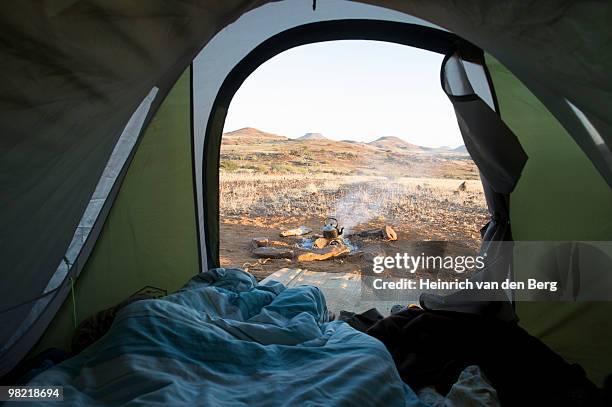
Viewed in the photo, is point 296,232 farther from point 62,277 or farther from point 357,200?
point 62,277

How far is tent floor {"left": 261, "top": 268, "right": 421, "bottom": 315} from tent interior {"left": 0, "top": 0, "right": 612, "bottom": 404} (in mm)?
488

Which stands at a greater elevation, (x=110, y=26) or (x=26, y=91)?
(x=110, y=26)

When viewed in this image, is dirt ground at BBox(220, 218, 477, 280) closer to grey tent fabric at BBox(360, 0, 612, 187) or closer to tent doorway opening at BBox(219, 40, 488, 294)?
tent doorway opening at BBox(219, 40, 488, 294)

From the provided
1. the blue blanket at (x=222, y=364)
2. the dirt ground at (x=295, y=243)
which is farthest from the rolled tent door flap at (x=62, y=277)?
the dirt ground at (x=295, y=243)

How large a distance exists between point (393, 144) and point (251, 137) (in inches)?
99.5

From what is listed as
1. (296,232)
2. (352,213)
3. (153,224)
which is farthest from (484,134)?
(352,213)

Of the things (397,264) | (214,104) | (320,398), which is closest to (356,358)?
(320,398)

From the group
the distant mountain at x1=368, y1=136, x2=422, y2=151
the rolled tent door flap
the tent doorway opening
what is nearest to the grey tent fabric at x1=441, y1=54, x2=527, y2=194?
the rolled tent door flap

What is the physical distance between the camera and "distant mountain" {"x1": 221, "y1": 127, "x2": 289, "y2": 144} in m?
7.09

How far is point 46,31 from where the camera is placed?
54 cm

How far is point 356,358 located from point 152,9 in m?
0.83

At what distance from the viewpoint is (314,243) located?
169 inches

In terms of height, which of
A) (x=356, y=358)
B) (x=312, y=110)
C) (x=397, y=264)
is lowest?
(x=397, y=264)

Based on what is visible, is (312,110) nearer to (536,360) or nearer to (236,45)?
(236,45)
